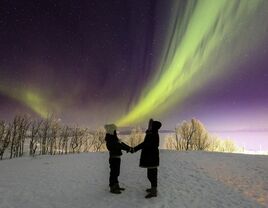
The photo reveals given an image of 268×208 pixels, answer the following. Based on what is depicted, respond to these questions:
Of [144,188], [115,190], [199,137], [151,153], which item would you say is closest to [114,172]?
[115,190]

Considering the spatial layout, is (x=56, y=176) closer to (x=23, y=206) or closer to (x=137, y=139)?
(x=23, y=206)

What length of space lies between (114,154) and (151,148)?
169cm

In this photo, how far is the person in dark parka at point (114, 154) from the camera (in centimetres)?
1089

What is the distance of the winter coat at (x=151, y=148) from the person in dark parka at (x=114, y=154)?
986 mm

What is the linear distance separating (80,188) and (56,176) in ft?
13.0

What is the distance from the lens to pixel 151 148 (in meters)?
10.4

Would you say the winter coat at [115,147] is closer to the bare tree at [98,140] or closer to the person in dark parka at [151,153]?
the person in dark parka at [151,153]

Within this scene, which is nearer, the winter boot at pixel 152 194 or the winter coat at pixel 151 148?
the winter boot at pixel 152 194

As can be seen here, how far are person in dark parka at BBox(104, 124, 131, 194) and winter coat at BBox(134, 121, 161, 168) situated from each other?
99 cm

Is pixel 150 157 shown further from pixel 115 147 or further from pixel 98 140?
pixel 98 140

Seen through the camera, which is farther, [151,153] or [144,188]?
[144,188]

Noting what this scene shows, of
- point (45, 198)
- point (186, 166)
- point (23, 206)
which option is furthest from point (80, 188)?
point (186, 166)

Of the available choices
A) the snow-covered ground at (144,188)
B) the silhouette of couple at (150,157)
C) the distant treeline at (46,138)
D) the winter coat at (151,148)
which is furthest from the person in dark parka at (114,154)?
the distant treeline at (46,138)

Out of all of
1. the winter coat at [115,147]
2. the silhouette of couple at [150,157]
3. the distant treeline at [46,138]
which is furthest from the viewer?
the distant treeline at [46,138]
